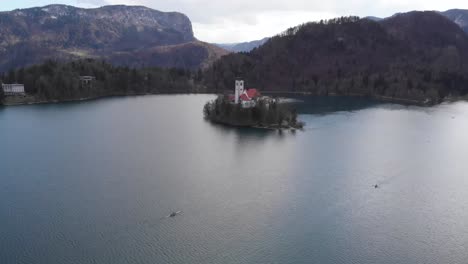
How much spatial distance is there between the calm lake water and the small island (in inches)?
150

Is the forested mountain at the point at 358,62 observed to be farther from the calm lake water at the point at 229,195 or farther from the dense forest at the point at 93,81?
the calm lake water at the point at 229,195

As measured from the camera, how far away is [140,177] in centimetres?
3262

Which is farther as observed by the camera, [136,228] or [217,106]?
[217,106]

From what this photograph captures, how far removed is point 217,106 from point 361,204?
120 ft

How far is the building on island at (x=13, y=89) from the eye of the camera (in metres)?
83.2

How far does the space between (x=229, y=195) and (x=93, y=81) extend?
8018 centimetres

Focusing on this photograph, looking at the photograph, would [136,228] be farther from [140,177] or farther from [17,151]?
[17,151]

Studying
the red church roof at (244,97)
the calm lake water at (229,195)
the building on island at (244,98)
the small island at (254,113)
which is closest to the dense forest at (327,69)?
the small island at (254,113)

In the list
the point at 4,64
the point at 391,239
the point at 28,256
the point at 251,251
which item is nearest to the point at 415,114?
the point at 391,239

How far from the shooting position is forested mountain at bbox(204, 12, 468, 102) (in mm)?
115231

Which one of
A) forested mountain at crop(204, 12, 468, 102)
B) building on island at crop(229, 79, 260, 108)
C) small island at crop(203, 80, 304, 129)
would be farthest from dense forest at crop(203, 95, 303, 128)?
forested mountain at crop(204, 12, 468, 102)

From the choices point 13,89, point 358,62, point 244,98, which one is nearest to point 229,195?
point 244,98

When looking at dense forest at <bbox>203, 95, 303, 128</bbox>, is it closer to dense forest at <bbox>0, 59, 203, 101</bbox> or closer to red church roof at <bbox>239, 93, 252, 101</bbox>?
red church roof at <bbox>239, 93, 252, 101</bbox>

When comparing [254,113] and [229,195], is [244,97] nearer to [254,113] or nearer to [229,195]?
[254,113]
